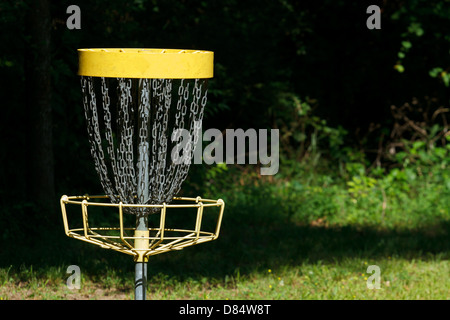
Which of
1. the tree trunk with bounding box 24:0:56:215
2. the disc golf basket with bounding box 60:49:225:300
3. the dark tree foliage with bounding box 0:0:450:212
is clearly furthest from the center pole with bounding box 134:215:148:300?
the tree trunk with bounding box 24:0:56:215

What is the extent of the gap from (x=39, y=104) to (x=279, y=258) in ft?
7.75

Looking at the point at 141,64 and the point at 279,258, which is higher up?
the point at 141,64

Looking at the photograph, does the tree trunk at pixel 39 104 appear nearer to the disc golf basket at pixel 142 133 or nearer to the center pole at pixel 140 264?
the disc golf basket at pixel 142 133

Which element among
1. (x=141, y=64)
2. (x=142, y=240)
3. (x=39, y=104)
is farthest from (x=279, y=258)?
(x=141, y=64)

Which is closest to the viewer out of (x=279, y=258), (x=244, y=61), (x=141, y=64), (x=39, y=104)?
(x=141, y=64)

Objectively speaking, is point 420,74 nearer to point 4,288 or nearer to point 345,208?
point 345,208

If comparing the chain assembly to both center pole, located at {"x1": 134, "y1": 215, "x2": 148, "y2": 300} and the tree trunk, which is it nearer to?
center pole, located at {"x1": 134, "y1": 215, "x2": 148, "y2": 300}

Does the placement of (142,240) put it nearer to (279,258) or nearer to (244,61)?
(279,258)

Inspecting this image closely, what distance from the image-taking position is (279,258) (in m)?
5.29

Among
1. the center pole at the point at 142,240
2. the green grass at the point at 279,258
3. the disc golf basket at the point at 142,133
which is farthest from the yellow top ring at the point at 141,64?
the green grass at the point at 279,258

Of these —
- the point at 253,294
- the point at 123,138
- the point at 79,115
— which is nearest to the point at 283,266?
the point at 253,294

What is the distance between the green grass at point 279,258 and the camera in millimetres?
4547

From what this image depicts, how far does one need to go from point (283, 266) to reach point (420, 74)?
4.59 meters

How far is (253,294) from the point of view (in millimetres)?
4523
